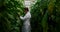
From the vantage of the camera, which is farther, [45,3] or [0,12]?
[45,3]

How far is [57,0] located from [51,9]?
0.09 m

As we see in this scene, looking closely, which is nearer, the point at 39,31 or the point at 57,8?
the point at 57,8

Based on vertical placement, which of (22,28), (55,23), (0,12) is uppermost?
(0,12)

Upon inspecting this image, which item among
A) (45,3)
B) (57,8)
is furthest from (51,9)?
(45,3)

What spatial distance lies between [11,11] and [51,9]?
0.49 meters

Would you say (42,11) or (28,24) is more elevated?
(42,11)

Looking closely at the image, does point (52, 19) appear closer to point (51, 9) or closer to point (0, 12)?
point (51, 9)

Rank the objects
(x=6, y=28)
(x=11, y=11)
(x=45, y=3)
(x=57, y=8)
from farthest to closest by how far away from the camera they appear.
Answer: (x=11, y=11) < (x=45, y=3) < (x=6, y=28) < (x=57, y=8)

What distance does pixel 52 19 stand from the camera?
1.45 m

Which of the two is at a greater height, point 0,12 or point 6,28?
point 0,12

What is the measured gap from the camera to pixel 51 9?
147cm

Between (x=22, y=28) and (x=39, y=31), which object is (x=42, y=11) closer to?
(x=39, y=31)

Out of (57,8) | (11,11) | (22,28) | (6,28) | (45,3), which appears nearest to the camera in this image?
(57,8)

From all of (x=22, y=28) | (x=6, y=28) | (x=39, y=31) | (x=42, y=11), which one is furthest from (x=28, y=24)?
(x=6, y=28)
